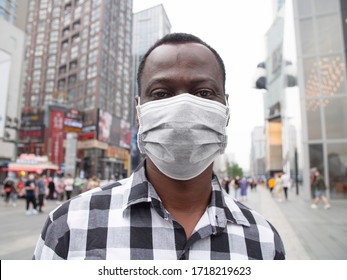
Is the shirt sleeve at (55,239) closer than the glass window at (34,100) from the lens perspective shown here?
Yes

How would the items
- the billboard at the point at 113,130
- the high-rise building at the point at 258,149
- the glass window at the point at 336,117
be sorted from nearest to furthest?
the glass window at the point at 336,117 → the billboard at the point at 113,130 → the high-rise building at the point at 258,149

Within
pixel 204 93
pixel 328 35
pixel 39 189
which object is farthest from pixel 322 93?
pixel 204 93

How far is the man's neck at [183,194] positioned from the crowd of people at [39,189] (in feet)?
29.4

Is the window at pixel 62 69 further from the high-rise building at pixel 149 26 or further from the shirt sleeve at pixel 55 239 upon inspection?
the shirt sleeve at pixel 55 239

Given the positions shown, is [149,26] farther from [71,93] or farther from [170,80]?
[71,93]

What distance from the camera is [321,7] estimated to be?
1238 centimetres

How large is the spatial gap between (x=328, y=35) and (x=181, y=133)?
44.2 feet

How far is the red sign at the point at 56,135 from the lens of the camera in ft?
98.8

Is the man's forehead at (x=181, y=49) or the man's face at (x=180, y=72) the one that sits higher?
the man's forehead at (x=181, y=49)

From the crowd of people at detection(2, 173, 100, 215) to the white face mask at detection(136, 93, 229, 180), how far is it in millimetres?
8977

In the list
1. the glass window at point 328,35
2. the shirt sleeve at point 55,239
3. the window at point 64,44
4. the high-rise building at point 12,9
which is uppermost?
the window at point 64,44

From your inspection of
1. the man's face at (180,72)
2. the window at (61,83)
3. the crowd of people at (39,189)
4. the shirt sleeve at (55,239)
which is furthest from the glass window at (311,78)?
the window at (61,83)

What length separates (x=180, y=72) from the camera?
125 centimetres
